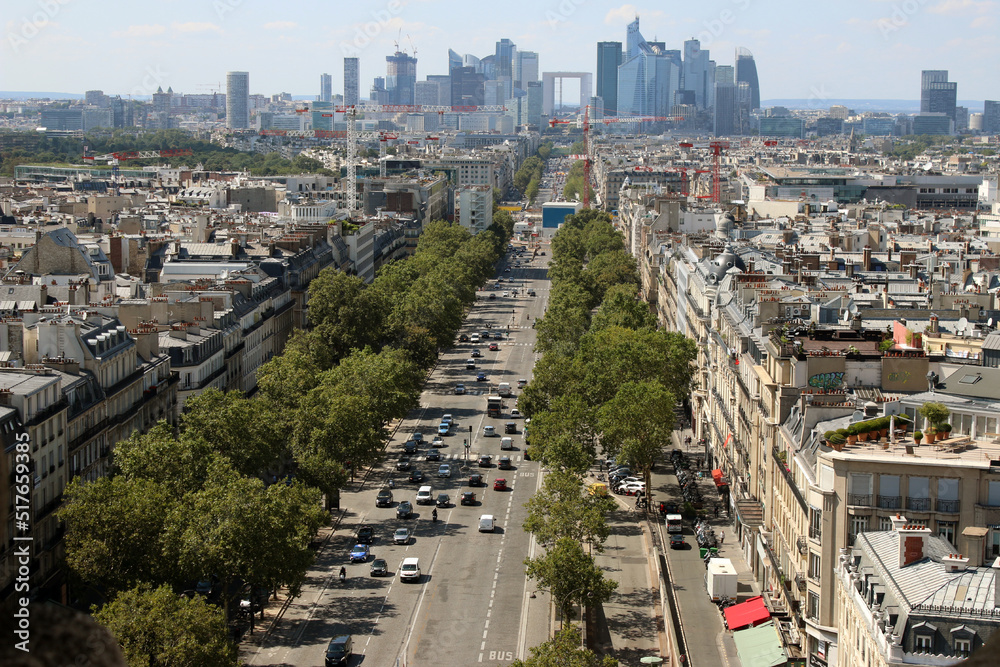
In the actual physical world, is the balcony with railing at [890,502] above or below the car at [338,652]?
above

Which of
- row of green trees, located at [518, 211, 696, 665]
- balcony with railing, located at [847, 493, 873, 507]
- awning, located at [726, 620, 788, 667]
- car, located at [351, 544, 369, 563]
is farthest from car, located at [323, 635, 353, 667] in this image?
balcony with railing, located at [847, 493, 873, 507]

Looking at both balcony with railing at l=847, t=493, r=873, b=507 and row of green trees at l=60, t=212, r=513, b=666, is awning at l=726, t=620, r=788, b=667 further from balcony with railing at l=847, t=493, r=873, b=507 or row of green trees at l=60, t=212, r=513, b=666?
row of green trees at l=60, t=212, r=513, b=666

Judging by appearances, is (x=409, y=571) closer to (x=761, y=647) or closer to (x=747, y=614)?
(x=747, y=614)

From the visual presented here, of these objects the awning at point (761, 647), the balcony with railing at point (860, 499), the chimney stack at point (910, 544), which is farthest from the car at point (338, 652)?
the chimney stack at point (910, 544)

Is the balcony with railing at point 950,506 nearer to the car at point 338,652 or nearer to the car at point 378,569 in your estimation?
the car at point 338,652

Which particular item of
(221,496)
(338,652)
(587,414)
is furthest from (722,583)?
(587,414)

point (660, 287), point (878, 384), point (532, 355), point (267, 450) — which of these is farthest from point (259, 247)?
point (878, 384)
